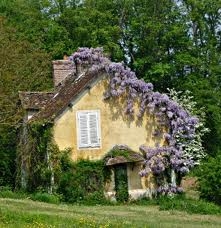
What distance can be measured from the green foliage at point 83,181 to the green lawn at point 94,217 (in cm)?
185

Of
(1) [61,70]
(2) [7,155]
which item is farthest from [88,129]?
(2) [7,155]

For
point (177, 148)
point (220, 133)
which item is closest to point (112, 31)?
point (220, 133)

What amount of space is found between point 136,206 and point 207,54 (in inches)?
1110

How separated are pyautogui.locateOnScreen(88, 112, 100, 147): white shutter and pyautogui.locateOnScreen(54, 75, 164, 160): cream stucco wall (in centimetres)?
28

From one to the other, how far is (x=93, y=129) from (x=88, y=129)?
0.27m

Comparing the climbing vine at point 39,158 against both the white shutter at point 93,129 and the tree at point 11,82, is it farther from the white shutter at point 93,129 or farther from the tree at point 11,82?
the tree at point 11,82

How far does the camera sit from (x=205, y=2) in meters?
56.6

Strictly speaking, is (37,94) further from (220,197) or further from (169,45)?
(169,45)

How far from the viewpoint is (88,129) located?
32906mm

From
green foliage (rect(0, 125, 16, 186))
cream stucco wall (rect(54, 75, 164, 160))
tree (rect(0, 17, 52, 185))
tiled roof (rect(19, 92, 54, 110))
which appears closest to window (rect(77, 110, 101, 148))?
cream stucco wall (rect(54, 75, 164, 160))

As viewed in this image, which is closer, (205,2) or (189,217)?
(189,217)

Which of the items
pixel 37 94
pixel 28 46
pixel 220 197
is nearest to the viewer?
pixel 220 197

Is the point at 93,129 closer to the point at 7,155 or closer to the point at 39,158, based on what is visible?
the point at 39,158

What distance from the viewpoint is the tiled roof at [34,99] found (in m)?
35.5
